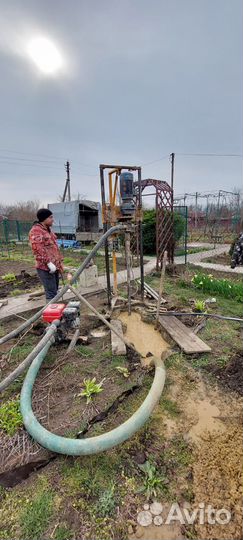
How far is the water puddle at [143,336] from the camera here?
2988 millimetres

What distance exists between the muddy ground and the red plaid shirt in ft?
4.49

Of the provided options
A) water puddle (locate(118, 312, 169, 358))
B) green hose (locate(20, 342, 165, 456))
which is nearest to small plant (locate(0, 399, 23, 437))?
green hose (locate(20, 342, 165, 456))

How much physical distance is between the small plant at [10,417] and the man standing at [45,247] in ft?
5.58

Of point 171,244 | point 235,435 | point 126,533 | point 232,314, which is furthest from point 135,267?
point 126,533

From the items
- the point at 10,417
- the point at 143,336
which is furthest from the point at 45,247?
the point at 10,417

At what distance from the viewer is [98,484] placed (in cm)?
143

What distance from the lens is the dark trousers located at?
337 centimetres

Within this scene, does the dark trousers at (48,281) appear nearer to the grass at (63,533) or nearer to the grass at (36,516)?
the grass at (36,516)

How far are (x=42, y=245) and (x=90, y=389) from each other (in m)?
1.94

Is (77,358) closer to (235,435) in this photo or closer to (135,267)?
Result: (235,435)

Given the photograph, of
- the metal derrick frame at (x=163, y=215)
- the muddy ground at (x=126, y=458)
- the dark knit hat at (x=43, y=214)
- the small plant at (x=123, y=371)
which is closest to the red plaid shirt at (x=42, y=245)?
the dark knit hat at (x=43, y=214)

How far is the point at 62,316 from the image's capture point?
269 cm

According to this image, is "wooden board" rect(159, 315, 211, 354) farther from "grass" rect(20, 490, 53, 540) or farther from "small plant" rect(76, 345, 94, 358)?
"grass" rect(20, 490, 53, 540)

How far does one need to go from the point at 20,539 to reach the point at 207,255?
32.3ft
